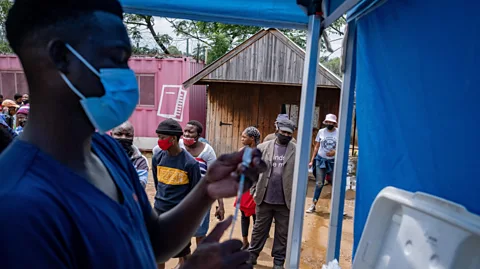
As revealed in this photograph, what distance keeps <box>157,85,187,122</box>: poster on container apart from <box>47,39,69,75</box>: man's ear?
9.73 m

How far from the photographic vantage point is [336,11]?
202 cm

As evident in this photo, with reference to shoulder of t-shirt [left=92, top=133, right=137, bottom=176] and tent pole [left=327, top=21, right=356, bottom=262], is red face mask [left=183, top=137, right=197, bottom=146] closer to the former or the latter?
tent pole [left=327, top=21, right=356, bottom=262]

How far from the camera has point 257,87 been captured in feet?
30.3

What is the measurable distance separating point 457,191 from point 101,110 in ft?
4.34

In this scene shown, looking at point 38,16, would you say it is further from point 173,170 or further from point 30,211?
point 173,170

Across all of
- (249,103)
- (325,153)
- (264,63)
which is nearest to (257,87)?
(249,103)

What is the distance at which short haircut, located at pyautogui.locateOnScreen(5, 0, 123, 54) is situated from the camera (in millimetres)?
747

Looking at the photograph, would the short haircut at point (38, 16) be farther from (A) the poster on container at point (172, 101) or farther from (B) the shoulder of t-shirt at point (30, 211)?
(A) the poster on container at point (172, 101)

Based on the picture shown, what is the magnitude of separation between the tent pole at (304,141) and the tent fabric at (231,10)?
0.80ft

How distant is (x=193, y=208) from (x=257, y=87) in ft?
27.1

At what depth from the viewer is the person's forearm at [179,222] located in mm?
1133

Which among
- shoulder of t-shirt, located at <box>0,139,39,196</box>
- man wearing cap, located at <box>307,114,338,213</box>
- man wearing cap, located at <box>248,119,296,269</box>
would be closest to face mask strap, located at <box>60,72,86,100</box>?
shoulder of t-shirt, located at <box>0,139,39,196</box>

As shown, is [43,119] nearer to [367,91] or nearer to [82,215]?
[82,215]

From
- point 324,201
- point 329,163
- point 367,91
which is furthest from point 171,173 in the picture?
point 324,201
